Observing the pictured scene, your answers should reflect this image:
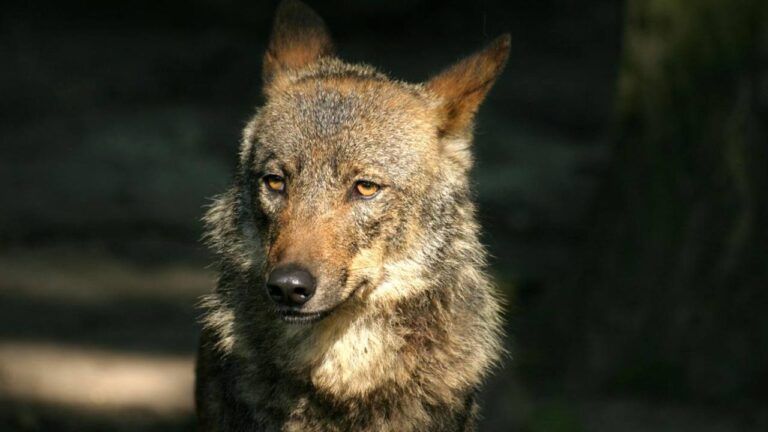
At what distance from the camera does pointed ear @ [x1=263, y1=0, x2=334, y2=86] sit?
556cm

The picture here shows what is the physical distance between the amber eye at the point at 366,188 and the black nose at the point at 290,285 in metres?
0.50

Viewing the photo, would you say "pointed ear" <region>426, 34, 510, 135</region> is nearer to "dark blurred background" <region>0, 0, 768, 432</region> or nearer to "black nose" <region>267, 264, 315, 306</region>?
"black nose" <region>267, 264, 315, 306</region>

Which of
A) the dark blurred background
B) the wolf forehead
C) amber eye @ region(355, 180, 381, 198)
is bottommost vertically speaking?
the dark blurred background

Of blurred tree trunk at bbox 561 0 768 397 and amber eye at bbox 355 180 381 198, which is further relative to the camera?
blurred tree trunk at bbox 561 0 768 397

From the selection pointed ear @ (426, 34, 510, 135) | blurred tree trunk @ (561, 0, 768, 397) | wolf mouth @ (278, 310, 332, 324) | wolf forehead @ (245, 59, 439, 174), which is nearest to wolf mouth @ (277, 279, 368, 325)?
wolf mouth @ (278, 310, 332, 324)

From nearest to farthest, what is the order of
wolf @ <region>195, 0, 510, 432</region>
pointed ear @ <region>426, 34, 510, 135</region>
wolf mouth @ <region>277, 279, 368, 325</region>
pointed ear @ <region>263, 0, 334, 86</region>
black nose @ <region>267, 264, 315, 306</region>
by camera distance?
1. black nose @ <region>267, 264, 315, 306</region>
2. wolf mouth @ <region>277, 279, 368, 325</region>
3. wolf @ <region>195, 0, 510, 432</region>
4. pointed ear @ <region>426, 34, 510, 135</region>
5. pointed ear @ <region>263, 0, 334, 86</region>

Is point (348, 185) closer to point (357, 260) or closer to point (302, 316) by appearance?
point (357, 260)

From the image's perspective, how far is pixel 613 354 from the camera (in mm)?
8320

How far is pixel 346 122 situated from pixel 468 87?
638 mm

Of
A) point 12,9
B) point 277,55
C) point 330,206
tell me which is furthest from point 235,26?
point 330,206

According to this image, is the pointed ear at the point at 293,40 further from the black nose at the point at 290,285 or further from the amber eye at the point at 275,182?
the black nose at the point at 290,285

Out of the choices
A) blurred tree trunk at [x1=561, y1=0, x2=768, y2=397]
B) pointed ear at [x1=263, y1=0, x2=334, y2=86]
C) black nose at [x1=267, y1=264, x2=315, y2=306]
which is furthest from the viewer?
blurred tree trunk at [x1=561, y1=0, x2=768, y2=397]

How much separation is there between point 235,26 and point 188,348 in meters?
7.92

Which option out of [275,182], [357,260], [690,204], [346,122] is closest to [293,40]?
[346,122]
